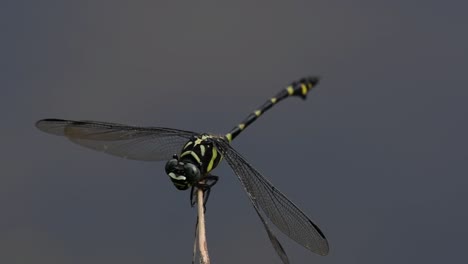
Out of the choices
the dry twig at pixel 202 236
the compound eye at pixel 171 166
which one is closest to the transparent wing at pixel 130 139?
the compound eye at pixel 171 166

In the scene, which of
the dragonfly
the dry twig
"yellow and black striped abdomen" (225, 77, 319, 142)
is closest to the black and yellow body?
the dragonfly

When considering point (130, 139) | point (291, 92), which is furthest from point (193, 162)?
point (291, 92)

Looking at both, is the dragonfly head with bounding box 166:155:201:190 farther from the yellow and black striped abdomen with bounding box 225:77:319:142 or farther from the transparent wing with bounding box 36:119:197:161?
the yellow and black striped abdomen with bounding box 225:77:319:142

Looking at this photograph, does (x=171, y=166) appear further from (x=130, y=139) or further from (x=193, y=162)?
(x=130, y=139)

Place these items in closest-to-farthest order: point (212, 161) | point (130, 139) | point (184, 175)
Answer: point (184, 175) → point (212, 161) → point (130, 139)

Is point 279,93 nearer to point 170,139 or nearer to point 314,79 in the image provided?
point 314,79

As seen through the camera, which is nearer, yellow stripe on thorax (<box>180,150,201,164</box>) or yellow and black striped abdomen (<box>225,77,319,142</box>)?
yellow stripe on thorax (<box>180,150,201,164</box>)
